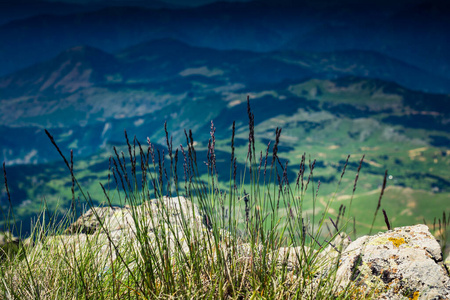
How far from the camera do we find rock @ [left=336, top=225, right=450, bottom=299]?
2.85m

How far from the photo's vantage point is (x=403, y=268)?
9.93 feet

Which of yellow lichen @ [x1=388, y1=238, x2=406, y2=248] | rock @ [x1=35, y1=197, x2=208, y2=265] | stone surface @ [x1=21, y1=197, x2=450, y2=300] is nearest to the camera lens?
rock @ [x1=35, y1=197, x2=208, y2=265]

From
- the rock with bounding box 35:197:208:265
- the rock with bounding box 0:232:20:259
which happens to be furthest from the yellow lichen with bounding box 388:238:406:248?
the rock with bounding box 0:232:20:259

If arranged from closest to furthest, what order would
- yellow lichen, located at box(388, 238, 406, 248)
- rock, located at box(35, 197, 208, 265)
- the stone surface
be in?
rock, located at box(35, 197, 208, 265) < the stone surface < yellow lichen, located at box(388, 238, 406, 248)

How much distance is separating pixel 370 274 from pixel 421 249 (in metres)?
0.53

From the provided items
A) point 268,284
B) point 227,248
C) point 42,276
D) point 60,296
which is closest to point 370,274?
point 268,284

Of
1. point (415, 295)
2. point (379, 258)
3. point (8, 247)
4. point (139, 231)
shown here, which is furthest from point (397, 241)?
point (8, 247)

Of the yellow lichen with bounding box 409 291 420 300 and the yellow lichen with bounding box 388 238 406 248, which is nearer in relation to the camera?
the yellow lichen with bounding box 409 291 420 300

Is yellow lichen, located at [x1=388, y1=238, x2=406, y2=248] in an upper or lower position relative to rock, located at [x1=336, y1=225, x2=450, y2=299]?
upper

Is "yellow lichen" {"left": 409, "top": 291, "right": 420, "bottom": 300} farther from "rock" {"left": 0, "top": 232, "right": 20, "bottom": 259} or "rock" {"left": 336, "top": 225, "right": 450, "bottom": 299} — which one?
"rock" {"left": 0, "top": 232, "right": 20, "bottom": 259}

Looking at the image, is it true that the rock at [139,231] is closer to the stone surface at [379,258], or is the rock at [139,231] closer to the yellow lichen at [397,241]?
the stone surface at [379,258]

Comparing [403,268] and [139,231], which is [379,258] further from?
[139,231]

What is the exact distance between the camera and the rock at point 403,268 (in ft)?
9.34

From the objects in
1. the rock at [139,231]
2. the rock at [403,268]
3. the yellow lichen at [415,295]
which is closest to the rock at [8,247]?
the rock at [139,231]
